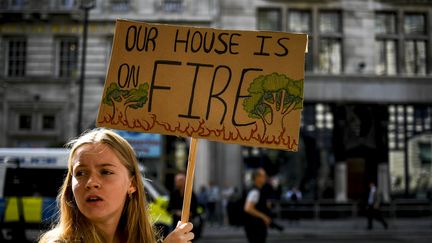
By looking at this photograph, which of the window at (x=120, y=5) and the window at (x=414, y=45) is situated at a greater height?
the window at (x=120, y=5)

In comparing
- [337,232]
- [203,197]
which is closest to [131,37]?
[337,232]

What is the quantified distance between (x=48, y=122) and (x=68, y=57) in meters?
3.29

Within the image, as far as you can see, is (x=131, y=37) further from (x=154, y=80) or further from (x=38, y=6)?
(x=38, y=6)

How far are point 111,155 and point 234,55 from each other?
131 centimetres

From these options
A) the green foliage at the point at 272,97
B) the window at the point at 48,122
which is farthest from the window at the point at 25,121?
the green foliage at the point at 272,97

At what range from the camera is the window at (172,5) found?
25.3 metres

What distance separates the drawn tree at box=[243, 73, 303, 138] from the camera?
11.0 ft

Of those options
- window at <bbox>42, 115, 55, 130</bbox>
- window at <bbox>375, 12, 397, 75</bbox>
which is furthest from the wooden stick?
window at <bbox>375, 12, 397, 75</bbox>

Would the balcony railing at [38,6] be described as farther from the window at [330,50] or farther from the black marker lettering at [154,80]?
the black marker lettering at [154,80]

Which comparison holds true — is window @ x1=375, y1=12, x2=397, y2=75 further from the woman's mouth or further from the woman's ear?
the woman's mouth

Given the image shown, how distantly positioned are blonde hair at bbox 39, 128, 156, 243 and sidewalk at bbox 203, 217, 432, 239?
14938mm

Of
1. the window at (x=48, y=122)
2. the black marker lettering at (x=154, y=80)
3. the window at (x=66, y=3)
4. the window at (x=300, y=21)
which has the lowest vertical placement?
the black marker lettering at (x=154, y=80)

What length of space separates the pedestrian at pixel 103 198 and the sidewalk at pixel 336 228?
589 inches

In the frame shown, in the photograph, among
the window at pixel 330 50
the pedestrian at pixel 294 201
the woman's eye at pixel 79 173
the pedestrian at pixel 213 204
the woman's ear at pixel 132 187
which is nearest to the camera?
the woman's eye at pixel 79 173
